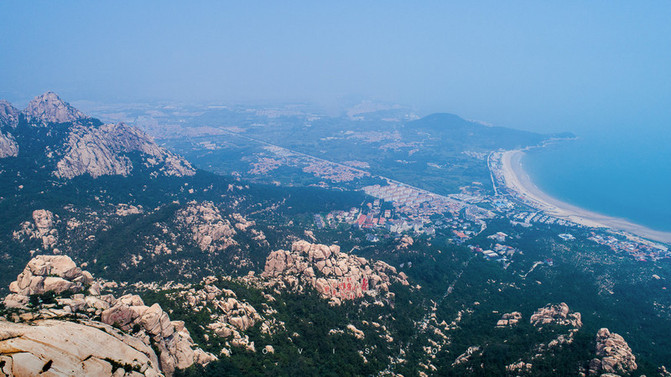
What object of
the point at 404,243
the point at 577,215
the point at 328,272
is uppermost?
the point at 328,272

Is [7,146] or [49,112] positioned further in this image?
[49,112]

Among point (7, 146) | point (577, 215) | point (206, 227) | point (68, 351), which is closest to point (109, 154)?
point (7, 146)

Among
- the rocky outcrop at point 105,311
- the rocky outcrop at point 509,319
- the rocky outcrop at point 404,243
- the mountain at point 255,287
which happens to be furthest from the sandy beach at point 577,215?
the rocky outcrop at point 105,311

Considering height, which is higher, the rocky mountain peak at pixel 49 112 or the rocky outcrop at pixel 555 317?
the rocky mountain peak at pixel 49 112

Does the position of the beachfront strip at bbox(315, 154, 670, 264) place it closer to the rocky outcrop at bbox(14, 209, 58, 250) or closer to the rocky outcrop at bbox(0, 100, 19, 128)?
the rocky outcrop at bbox(14, 209, 58, 250)

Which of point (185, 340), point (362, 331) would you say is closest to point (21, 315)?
point (185, 340)

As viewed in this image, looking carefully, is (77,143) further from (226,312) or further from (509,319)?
(509,319)

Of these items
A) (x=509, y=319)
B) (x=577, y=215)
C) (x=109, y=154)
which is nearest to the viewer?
(x=509, y=319)

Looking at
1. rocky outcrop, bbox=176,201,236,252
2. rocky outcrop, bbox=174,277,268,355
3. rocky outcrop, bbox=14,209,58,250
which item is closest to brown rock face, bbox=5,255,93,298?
rocky outcrop, bbox=174,277,268,355

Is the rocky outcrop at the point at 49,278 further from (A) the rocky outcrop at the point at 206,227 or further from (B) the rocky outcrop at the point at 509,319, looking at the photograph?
(B) the rocky outcrop at the point at 509,319
